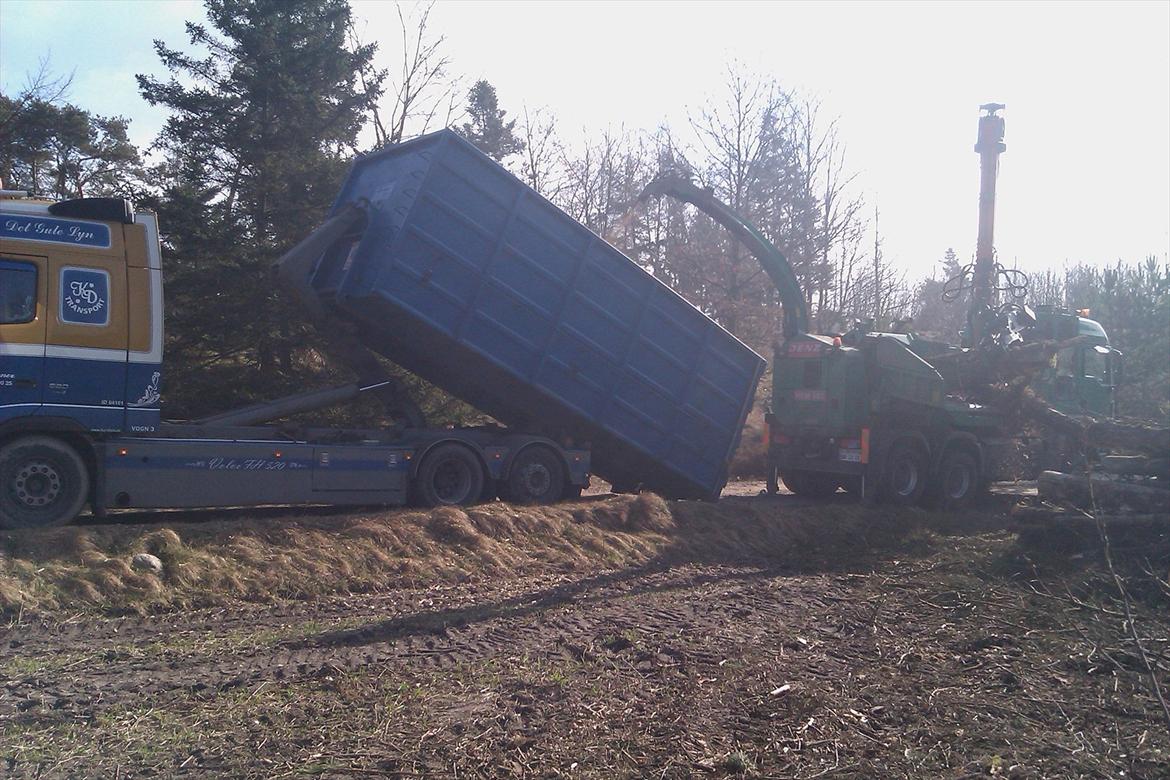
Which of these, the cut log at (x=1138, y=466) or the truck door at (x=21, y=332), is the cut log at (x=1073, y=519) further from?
the truck door at (x=21, y=332)

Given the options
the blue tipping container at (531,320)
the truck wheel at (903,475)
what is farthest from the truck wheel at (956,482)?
the blue tipping container at (531,320)

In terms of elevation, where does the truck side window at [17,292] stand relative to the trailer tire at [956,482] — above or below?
above

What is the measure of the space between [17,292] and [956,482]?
13.2 meters

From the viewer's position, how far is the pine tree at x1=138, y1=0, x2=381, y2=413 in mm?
17172

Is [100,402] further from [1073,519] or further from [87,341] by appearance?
[1073,519]

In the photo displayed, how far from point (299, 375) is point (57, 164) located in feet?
46.3

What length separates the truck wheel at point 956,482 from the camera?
1529 centimetres

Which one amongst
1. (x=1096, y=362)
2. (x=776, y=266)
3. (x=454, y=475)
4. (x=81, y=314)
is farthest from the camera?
(x=1096, y=362)

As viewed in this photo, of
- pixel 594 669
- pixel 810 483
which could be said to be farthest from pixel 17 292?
pixel 810 483

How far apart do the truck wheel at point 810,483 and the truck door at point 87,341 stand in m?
10.2

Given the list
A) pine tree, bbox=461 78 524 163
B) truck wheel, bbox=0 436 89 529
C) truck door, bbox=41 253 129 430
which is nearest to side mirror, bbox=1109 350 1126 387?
truck door, bbox=41 253 129 430

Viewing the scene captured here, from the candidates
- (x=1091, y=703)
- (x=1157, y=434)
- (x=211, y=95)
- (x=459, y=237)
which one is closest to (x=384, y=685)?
(x=1091, y=703)

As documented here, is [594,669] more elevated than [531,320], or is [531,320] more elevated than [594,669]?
[531,320]

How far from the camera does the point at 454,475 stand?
40.5ft
